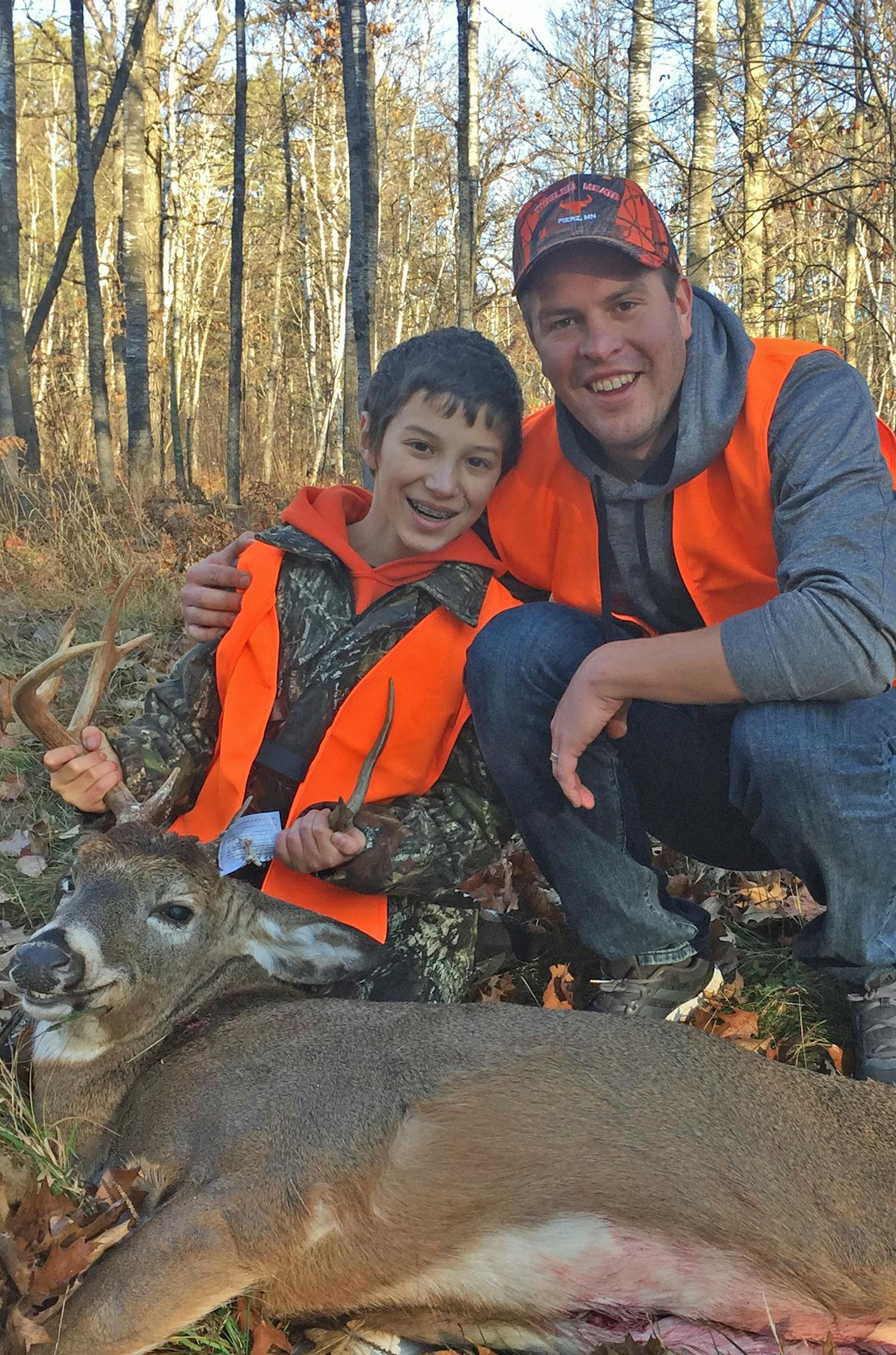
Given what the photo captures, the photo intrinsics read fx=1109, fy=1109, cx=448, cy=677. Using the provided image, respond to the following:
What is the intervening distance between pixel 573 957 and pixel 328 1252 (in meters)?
1.58

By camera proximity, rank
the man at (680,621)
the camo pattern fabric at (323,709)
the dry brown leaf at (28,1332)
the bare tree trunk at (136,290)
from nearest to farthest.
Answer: the dry brown leaf at (28,1332)
the man at (680,621)
the camo pattern fabric at (323,709)
the bare tree trunk at (136,290)

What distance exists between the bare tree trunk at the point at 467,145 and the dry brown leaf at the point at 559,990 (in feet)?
31.5

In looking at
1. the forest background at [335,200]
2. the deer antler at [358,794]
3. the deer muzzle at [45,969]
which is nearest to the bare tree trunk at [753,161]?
the forest background at [335,200]

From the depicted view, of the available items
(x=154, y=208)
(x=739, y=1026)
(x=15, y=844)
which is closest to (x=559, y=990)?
(x=739, y=1026)

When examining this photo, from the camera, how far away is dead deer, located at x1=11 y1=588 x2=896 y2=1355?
2.03 meters

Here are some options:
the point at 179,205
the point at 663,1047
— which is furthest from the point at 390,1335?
the point at 179,205

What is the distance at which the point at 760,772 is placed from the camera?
2.59 metres

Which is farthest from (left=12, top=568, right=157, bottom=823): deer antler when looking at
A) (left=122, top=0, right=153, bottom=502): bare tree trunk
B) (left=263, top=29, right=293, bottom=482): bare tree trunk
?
(left=263, top=29, right=293, bottom=482): bare tree trunk

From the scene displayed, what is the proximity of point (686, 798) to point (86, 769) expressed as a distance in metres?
1.64

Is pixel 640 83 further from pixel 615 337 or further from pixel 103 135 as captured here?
pixel 615 337

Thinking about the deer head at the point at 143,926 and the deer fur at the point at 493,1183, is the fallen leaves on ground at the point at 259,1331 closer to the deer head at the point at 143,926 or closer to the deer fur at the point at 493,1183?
the deer fur at the point at 493,1183

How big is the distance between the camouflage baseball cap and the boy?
424 mm

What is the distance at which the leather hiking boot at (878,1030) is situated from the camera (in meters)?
2.73

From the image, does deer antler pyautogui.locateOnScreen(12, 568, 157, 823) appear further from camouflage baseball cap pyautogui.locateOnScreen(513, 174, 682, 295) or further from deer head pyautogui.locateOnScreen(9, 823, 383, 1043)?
camouflage baseball cap pyautogui.locateOnScreen(513, 174, 682, 295)
